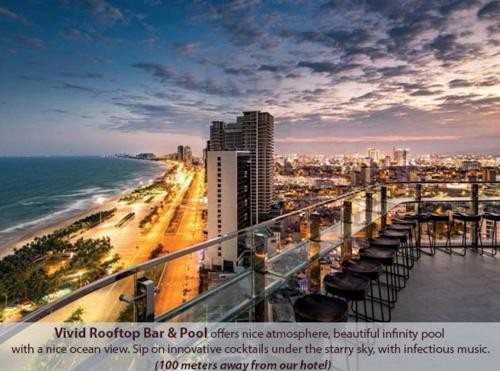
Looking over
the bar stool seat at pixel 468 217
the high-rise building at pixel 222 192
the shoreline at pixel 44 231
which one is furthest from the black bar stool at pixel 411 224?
the shoreline at pixel 44 231

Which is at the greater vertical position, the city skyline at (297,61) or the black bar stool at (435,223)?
the city skyline at (297,61)

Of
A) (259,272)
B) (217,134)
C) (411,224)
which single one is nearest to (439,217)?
(411,224)

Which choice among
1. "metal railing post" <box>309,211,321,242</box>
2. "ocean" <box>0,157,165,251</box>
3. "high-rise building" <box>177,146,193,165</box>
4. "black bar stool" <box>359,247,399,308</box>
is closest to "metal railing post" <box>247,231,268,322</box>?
"metal railing post" <box>309,211,321,242</box>

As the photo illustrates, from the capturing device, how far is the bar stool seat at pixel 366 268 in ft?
8.02

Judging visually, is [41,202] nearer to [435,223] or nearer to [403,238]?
[435,223]

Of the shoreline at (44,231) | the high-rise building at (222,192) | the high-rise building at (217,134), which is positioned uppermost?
the high-rise building at (217,134)

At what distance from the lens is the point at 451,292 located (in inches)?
129

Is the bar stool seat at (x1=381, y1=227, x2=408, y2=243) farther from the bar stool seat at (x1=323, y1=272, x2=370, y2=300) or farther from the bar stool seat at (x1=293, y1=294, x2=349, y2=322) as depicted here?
the bar stool seat at (x1=293, y1=294, x2=349, y2=322)

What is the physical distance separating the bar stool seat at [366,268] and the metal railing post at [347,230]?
936 mm

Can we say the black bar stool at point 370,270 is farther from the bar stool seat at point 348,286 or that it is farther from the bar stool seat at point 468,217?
the bar stool seat at point 468,217

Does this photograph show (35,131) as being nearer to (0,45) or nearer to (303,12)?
(0,45)

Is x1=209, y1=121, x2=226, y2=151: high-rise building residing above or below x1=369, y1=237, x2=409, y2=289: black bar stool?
above

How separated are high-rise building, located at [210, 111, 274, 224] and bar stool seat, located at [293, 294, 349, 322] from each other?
27533 millimetres

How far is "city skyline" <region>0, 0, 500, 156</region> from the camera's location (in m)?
8.56
